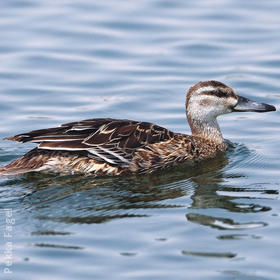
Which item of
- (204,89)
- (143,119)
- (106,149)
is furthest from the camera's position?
(143,119)

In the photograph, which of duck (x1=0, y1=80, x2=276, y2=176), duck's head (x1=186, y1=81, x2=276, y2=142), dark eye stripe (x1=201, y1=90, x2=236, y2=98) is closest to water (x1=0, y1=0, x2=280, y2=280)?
duck (x1=0, y1=80, x2=276, y2=176)

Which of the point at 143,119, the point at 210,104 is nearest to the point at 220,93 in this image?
the point at 210,104

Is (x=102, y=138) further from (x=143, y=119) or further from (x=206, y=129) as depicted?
(x=143, y=119)

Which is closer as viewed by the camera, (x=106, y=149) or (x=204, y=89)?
(x=106, y=149)

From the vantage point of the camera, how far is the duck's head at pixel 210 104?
12656mm

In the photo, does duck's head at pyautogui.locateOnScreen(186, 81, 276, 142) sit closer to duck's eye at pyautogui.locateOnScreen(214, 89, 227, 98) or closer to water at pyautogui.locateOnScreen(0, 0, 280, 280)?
duck's eye at pyautogui.locateOnScreen(214, 89, 227, 98)

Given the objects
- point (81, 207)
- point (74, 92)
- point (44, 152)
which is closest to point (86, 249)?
point (81, 207)

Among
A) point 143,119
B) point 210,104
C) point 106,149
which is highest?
point 210,104

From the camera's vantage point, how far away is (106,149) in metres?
11.4

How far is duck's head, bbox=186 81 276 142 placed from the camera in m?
12.7

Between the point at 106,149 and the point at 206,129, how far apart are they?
213 centimetres

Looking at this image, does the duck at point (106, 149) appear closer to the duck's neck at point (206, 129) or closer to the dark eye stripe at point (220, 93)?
the dark eye stripe at point (220, 93)

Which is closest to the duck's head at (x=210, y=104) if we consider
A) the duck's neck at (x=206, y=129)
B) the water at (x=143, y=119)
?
the duck's neck at (x=206, y=129)

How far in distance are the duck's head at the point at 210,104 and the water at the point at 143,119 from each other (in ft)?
2.03
